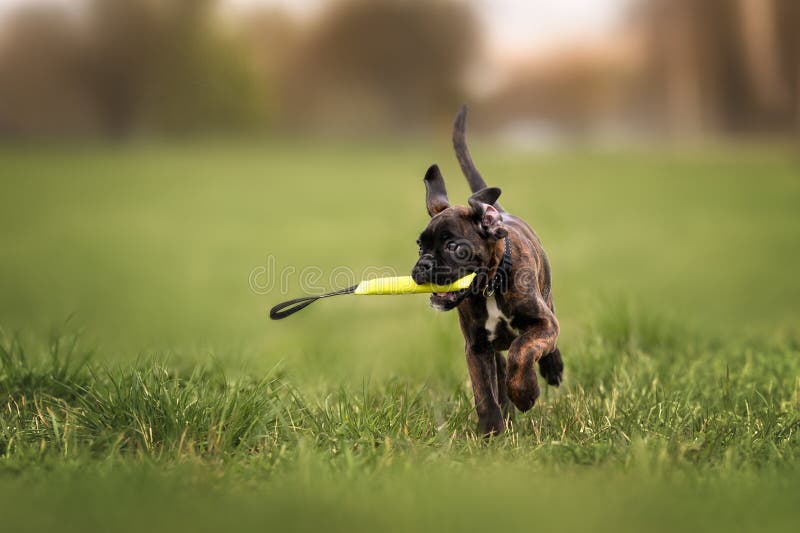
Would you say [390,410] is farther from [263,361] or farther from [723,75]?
[723,75]

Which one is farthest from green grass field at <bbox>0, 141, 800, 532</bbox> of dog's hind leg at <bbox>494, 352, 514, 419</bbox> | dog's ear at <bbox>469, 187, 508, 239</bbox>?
dog's ear at <bbox>469, 187, 508, 239</bbox>

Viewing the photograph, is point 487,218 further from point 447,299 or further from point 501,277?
point 447,299

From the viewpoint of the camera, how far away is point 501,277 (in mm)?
4078

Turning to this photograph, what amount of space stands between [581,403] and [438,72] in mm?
23444

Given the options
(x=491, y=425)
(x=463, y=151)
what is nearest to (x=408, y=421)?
(x=491, y=425)

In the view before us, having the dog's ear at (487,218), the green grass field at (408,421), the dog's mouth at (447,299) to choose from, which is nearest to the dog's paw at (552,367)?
the green grass field at (408,421)

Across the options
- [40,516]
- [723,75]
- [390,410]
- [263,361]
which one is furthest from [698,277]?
[723,75]

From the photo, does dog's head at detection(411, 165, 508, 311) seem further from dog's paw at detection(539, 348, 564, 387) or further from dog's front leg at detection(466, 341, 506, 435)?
dog's paw at detection(539, 348, 564, 387)

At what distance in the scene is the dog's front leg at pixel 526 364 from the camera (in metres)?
3.96

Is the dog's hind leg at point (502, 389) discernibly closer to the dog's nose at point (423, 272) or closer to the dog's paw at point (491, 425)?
the dog's paw at point (491, 425)

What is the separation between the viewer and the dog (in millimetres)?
3924

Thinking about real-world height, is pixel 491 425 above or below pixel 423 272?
below

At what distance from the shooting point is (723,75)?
78.6ft

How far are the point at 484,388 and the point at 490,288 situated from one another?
1.94 ft
